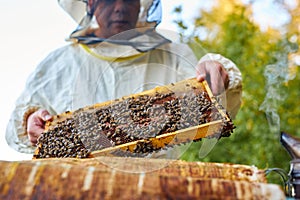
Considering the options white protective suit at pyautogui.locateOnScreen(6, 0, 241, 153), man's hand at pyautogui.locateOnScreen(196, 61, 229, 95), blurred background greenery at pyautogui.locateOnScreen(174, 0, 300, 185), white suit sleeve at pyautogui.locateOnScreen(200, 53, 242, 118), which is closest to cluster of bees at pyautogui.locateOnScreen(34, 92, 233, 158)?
man's hand at pyautogui.locateOnScreen(196, 61, 229, 95)

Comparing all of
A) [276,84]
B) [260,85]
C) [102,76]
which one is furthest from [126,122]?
[260,85]

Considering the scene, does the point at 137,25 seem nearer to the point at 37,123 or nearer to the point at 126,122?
the point at 37,123

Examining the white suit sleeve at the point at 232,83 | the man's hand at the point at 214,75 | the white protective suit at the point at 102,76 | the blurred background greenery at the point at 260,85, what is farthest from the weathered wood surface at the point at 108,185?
the blurred background greenery at the point at 260,85

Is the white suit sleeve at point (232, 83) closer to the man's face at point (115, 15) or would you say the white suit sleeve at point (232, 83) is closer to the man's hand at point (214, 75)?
the man's hand at point (214, 75)

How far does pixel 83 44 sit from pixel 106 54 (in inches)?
6.7

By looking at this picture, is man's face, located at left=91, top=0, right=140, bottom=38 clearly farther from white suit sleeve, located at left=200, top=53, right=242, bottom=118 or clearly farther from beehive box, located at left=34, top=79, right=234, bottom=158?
beehive box, located at left=34, top=79, right=234, bottom=158

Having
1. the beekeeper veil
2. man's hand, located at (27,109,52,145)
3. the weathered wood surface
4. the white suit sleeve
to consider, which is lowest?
man's hand, located at (27,109,52,145)

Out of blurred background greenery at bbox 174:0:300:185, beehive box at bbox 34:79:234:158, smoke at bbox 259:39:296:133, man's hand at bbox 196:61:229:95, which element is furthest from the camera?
blurred background greenery at bbox 174:0:300:185

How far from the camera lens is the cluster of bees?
1.98 m

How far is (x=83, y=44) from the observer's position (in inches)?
123

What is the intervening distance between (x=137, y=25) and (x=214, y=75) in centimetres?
92

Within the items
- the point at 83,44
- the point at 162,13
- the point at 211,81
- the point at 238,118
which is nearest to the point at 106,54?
the point at 83,44

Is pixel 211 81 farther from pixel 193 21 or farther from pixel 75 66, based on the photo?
pixel 193 21

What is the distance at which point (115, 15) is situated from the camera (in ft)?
9.93
